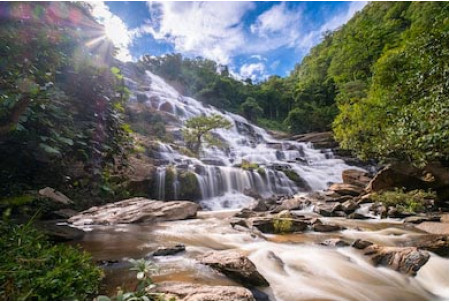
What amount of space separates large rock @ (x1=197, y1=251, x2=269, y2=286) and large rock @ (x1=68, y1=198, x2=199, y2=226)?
Answer: 17.3ft

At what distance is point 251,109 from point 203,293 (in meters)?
41.9

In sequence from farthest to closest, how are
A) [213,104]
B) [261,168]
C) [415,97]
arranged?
1. [213,104]
2. [261,168]
3. [415,97]

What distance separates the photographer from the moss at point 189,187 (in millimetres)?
14414

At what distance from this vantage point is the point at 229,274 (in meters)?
3.81

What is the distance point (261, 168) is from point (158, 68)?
3499 cm

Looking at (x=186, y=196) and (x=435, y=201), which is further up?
(x=186, y=196)

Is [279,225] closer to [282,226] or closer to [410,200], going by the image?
[282,226]

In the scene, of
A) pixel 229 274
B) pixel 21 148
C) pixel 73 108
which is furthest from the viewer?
pixel 229 274

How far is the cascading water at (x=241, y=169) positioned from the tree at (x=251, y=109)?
12522 mm

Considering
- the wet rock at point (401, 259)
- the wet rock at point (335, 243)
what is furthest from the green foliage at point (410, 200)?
the wet rock at point (401, 259)

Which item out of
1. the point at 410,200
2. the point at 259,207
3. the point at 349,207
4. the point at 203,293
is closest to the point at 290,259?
the point at 203,293

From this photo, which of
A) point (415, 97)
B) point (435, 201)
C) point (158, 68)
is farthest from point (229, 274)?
point (158, 68)

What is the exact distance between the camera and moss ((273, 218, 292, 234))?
7.24m

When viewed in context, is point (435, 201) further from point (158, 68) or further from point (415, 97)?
point (158, 68)
